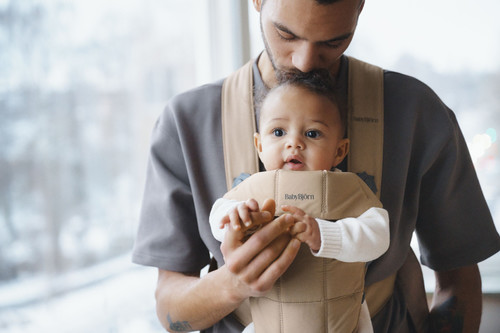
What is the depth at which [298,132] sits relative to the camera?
1.17 meters

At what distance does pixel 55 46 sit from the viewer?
1.47 metres

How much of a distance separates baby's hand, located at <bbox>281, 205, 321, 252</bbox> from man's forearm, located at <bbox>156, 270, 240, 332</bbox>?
254mm

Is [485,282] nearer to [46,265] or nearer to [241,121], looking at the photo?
[241,121]

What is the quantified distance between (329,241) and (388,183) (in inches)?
16.4

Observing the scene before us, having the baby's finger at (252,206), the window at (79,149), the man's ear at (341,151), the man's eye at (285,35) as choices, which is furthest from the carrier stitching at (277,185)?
the window at (79,149)

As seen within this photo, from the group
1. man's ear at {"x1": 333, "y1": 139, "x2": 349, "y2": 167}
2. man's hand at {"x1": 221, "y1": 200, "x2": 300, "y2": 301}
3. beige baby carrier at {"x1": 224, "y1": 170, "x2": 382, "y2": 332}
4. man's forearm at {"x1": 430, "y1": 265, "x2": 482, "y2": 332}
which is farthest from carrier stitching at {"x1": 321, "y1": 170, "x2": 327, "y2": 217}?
man's forearm at {"x1": 430, "y1": 265, "x2": 482, "y2": 332}

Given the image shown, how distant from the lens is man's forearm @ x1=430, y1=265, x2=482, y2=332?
153cm

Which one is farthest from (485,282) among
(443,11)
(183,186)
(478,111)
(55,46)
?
(55,46)

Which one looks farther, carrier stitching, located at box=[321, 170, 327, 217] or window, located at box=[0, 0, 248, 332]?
window, located at box=[0, 0, 248, 332]

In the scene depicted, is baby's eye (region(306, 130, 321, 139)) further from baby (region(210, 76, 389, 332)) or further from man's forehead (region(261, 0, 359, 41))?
man's forehead (region(261, 0, 359, 41))

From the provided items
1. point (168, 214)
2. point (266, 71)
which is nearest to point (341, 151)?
point (266, 71)

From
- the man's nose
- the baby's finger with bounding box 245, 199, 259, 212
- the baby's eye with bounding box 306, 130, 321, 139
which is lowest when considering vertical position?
the baby's finger with bounding box 245, 199, 259, 212

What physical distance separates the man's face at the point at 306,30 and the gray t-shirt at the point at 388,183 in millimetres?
216

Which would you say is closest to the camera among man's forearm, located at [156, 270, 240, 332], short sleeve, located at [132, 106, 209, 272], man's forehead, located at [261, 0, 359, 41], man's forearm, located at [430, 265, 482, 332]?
man's forehead, located at [261, 0, 359, 41]
